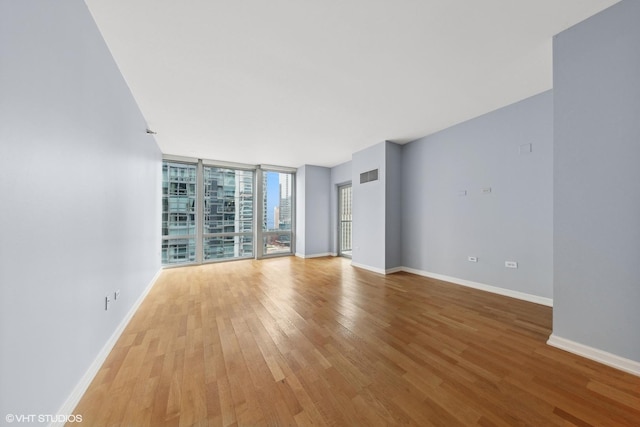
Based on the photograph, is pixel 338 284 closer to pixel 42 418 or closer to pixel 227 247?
pixel 42 418

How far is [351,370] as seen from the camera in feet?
5.32

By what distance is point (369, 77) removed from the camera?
7.87 ft

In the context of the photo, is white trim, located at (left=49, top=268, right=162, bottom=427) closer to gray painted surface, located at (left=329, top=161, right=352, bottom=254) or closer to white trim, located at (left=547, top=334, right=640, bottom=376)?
white trim, located at (left=547, top=334, right=640, bottom=376)

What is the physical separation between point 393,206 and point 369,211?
550mm

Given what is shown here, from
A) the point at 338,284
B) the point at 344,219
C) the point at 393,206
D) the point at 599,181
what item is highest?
the point at 599,181

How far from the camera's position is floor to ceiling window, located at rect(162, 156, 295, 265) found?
207 inches

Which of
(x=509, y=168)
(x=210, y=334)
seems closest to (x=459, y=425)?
(x=210, y=334)

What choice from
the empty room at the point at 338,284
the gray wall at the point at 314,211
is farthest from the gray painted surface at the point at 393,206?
the gray wall at the point at 314,211

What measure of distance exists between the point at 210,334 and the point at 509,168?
4623 millimetres

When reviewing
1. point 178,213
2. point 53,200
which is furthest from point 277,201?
point 53,200

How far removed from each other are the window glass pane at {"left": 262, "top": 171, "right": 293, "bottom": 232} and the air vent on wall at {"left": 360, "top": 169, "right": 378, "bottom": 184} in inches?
105

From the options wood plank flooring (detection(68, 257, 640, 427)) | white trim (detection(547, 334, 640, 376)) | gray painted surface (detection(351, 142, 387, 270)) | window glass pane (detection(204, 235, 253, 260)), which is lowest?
wood plank flooring (detection(68, 257, 640, 427))

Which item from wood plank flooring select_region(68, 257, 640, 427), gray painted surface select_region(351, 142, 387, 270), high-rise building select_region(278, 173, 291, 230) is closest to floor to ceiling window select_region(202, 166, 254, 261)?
high-rise building select_region(278, 173, 291, 230)

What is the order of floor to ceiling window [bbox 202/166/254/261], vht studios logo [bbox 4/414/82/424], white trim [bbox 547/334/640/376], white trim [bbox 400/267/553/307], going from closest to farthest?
vht studios logo [bbox 4/414/82/424] → white trim [bbox 547/334/640/376] → white trim [bbox 400/267/553/307] → floor to ceiling window [bbox 202/166/254/261]
